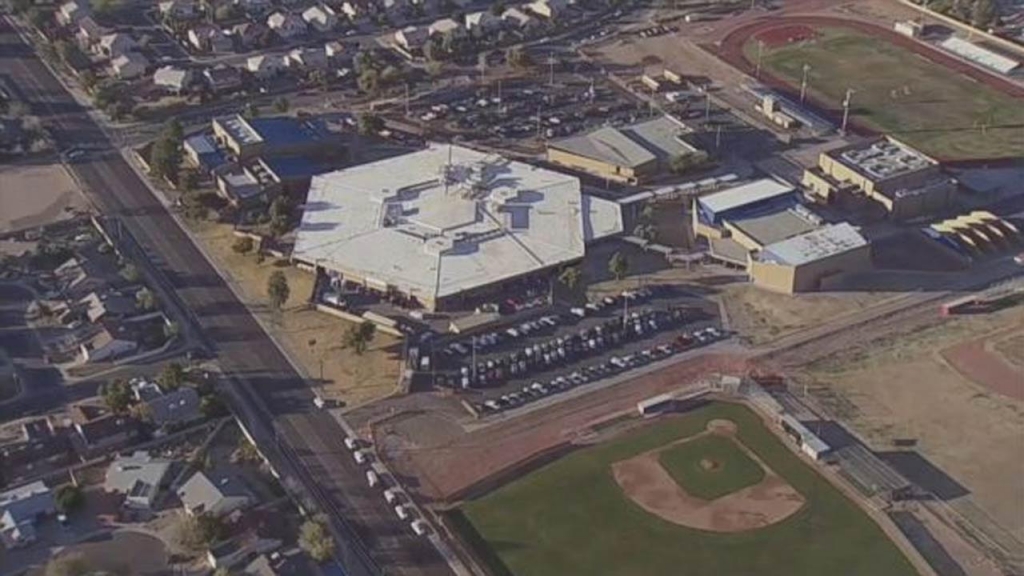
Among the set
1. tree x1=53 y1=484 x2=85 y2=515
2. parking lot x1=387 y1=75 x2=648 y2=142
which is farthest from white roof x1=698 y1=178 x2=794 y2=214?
tree x1=53 y1=484 x2=85 y2=515

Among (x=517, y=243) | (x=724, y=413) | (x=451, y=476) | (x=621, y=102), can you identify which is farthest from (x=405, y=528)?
(x=621, y=102)

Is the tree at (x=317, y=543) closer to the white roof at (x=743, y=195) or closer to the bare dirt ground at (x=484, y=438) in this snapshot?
the bare dirt ground at (x=484, y=438)

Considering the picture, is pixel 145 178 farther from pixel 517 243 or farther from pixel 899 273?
pixel 899 273

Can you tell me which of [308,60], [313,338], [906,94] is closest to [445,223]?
[313,338]

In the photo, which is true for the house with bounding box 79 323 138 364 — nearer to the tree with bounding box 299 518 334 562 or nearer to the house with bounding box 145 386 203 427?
the house with bounding box 145 386 203 427

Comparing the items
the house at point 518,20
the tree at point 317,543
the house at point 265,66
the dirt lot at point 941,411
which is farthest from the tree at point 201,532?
the house at point 518,20

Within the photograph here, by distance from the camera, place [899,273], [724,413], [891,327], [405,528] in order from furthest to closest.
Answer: [899,273] → [891,327] → [724,413] → [405,528]
